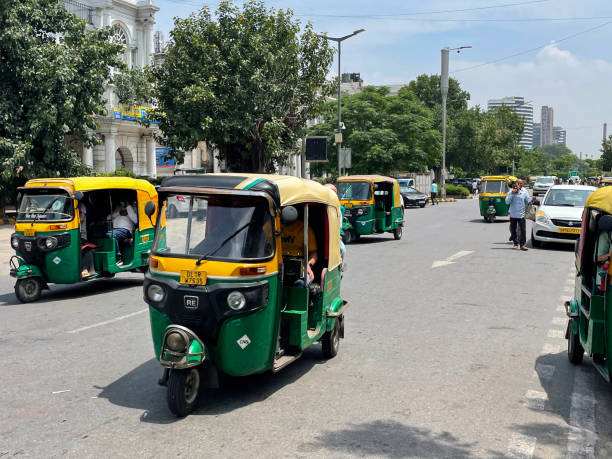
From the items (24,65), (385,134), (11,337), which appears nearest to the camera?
(11,337)

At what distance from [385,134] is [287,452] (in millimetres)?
42705

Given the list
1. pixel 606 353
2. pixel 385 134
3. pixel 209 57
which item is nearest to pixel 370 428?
pixel 606 353

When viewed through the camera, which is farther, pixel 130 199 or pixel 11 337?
pixel 130 199

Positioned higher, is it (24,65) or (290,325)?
Answer: (24,65)

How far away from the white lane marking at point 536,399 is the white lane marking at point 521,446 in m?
0.76

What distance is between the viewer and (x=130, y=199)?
A: 1273 cm

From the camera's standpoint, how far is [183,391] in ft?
17.3

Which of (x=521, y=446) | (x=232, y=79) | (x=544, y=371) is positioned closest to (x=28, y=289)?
(x=544, y=371)

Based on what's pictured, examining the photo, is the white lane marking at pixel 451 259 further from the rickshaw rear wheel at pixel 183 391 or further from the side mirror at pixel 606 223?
the rickshaw rear wheel at pixel 183 391

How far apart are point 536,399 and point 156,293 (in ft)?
11.4

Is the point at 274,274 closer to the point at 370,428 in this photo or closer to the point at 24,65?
the point at 370,428

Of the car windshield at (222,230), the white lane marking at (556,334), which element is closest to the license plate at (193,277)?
the car windshield at (222,230)

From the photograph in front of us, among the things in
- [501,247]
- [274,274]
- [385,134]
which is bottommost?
[501,247]

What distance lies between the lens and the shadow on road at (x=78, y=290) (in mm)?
11375
